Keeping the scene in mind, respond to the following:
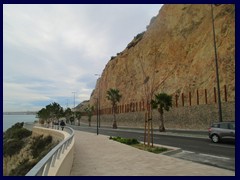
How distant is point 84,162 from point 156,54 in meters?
60.4

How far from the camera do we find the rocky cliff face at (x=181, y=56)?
47388 mm

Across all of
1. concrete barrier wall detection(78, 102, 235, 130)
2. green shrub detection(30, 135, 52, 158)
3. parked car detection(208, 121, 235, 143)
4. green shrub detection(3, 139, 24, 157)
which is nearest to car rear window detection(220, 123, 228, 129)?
parked car detection(208, 121, 235, 143)

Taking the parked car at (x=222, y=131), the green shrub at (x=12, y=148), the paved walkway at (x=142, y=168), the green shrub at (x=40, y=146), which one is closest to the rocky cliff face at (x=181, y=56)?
the parked car at (x=222, y=131)

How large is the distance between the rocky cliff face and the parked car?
1459 cm

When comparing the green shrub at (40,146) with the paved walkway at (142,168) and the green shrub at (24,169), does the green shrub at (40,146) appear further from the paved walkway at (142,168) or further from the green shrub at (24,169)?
the paved walkway at (142,168)

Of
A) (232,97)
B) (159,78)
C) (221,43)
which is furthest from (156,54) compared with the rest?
(232,97)

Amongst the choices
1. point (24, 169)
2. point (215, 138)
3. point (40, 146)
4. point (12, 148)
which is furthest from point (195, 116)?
point (12, 148)

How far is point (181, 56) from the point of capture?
6159 centimetres

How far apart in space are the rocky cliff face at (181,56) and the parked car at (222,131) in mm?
14594

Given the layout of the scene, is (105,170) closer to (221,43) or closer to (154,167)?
(154,167)

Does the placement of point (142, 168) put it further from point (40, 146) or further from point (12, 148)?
point (12, 148)

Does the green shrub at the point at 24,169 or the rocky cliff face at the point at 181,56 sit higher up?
the rocky cliff face at the point at 181,56

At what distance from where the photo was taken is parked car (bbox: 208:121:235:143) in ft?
63.1
